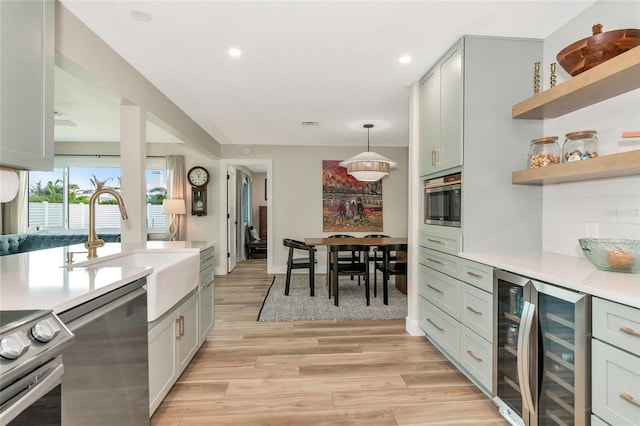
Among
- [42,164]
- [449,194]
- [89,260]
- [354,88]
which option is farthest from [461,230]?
[42,164]

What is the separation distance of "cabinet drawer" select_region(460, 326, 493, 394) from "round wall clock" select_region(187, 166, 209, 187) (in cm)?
507

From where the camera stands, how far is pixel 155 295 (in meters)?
1.64

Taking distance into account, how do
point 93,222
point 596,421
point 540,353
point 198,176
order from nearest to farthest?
point 596,421
point 540,353
point 93,222
point 198,176

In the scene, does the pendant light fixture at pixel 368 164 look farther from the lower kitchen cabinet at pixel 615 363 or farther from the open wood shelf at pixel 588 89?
the lower kitchen cabinet at pixel 615 363

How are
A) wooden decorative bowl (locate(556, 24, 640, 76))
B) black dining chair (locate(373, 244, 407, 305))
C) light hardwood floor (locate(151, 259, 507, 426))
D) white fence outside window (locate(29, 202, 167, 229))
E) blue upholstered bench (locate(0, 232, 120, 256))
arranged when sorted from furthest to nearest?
white fence outside window (locate(29, 202, 167, 229)) → blue upholstered bench (locate(0, 232, 120, 256)) → black dining chair (locate(373, 244, 407, 305)) → light hardwood floor (locate(151, 259, 507, 426)) → wooden decorative bowl (locate(556, 24, 640, 76))

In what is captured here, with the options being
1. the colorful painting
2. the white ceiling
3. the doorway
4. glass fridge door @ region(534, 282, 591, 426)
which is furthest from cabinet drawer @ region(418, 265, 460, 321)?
the doorway

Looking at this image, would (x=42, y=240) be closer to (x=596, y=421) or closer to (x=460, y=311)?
(x=460, y=311)

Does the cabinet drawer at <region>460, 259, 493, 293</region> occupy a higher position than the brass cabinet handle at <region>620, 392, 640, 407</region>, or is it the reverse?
the cabinet drawer at <region>460, 259, 493, 293</region>

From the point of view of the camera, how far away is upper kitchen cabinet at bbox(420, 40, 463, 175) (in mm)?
2293

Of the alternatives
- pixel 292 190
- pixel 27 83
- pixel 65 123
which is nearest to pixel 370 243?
pixel 292 190

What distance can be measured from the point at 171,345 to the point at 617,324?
227 cm

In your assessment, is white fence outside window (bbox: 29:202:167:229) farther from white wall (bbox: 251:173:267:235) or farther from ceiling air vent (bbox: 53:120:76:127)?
white wall (bbox: 251:173:267:235)

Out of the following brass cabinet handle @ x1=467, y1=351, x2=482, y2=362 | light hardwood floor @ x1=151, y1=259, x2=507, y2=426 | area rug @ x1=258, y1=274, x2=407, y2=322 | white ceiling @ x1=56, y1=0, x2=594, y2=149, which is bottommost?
light hardwood floor @ x1=151, y1=259, x2=507, y2=426

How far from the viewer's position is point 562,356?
138 cm
